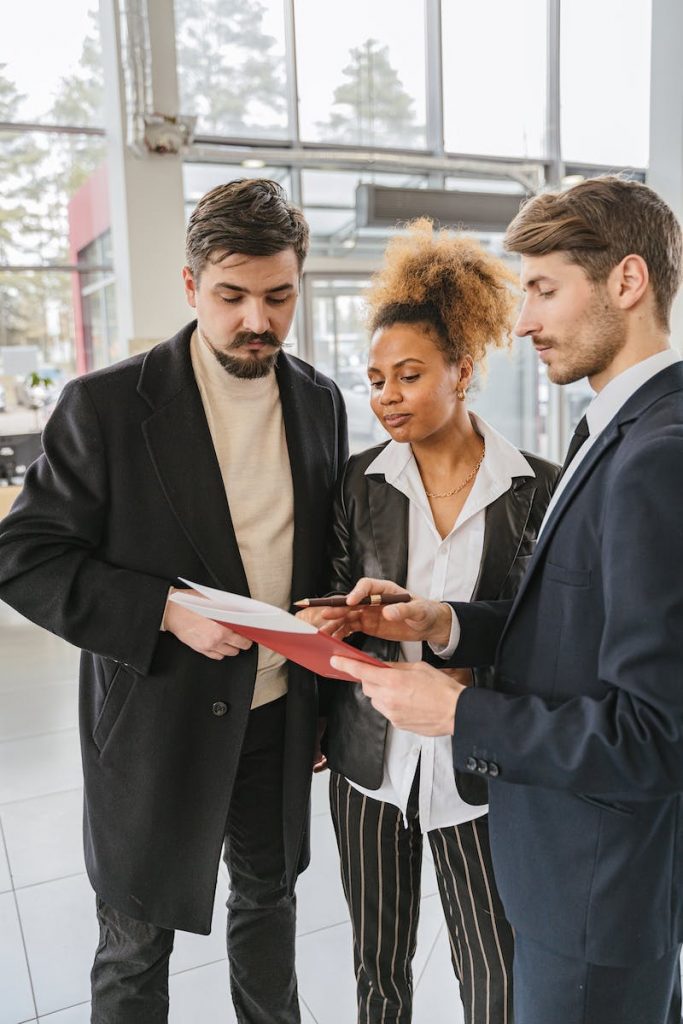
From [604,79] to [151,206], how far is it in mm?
→ 5589

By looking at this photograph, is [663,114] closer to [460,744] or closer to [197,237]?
[197,237]

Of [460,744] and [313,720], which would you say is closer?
[460,744]

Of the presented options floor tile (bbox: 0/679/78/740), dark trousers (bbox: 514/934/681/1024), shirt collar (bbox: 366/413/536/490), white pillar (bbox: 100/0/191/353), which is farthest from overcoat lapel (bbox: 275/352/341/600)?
white pillar (bbox: 100/0/191/353)

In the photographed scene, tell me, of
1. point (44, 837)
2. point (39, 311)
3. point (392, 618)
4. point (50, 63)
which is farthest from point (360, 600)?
point (50, 63)

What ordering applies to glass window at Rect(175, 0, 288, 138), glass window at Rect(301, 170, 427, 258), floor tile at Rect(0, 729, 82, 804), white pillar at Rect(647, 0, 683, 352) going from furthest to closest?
glass window at Rect(301, 170, 427, 258)
glass window at Rect(175, 0, 288, 138)
white pillar at Rect(647, 0, 683, 352)
floor tile at Rect(0, 729, 82, 804)

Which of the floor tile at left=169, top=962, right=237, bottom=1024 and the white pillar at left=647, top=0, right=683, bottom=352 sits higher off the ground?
the white pillar at left=647, top=0, right=683, bottom=352

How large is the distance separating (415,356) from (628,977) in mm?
1129

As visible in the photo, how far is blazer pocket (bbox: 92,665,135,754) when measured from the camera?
1564 millimetres

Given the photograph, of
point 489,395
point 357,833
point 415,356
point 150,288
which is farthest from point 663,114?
point 357,833

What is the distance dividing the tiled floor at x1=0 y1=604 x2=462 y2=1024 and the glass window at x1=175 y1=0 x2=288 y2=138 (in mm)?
6562

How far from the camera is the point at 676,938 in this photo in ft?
3.68

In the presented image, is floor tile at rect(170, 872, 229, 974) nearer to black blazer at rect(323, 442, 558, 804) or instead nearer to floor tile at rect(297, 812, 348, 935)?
floor tile at rect(297, 812, 348, 935)

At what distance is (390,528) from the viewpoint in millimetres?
1610

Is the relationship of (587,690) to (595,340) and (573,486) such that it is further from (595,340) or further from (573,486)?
(595,340)
